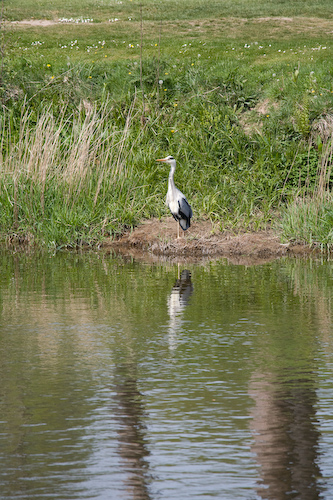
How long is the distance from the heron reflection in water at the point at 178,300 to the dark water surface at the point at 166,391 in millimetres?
21

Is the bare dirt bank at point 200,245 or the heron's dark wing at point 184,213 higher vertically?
the heron's dark wing at point 184,213

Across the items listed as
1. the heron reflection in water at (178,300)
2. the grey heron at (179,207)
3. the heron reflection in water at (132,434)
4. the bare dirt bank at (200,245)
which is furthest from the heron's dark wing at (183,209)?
the heron reflection in water at (132,434)

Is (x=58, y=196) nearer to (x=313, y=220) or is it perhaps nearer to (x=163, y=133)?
(x=163, y=133)

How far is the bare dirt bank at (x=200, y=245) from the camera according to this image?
14070 mm

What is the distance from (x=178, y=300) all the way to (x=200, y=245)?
4631 millimetres

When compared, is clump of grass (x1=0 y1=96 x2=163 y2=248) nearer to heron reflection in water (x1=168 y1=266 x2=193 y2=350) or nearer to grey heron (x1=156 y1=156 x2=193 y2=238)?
grey heron (x1=156 y1=156 x2=193 y2=238)

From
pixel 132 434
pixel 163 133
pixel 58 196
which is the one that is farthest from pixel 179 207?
pixel 132 434

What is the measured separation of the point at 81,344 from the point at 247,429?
2.70m

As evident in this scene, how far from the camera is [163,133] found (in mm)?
18688

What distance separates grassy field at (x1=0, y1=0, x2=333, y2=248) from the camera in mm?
15055

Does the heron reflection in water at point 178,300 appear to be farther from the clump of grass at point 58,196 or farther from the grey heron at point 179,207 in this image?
the clump of grass at point 58,196

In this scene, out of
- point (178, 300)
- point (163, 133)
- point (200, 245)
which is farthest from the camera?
point (163, 133)

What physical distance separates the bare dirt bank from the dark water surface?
10.5ft

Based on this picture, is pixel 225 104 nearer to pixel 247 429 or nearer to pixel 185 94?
pixel 185 94
